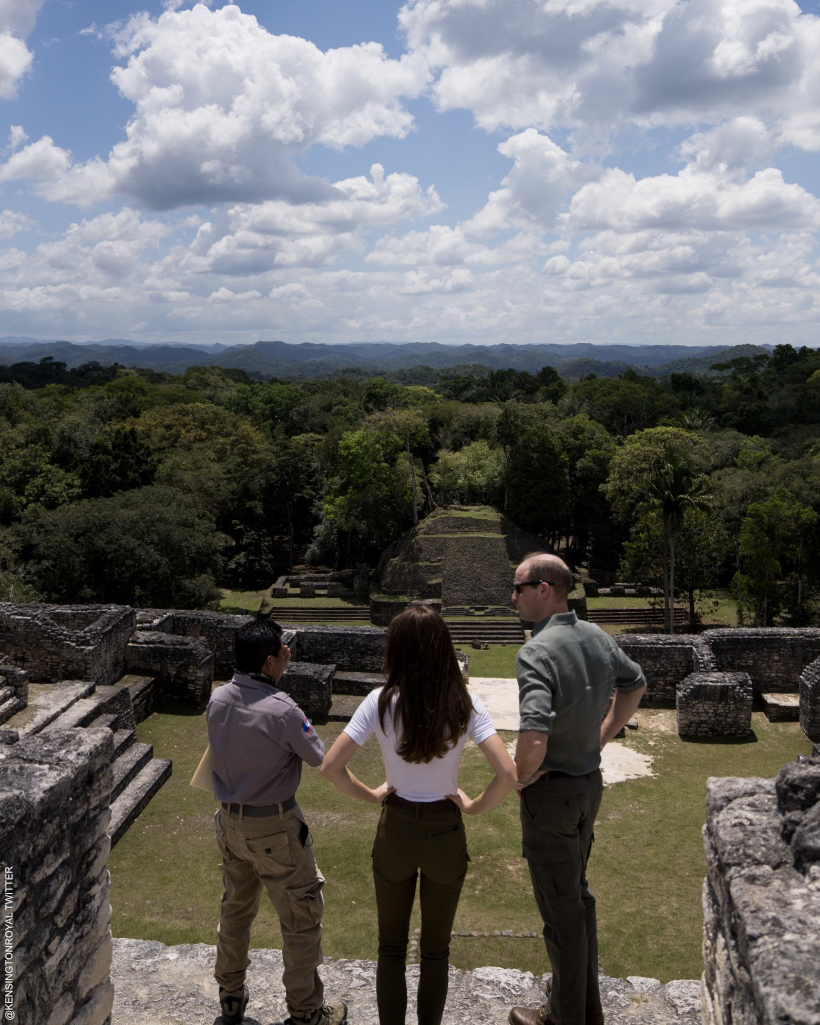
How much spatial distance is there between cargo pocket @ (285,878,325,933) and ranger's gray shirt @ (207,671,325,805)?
446 mm

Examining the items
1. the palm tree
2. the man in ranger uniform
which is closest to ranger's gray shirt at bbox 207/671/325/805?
the man in ranger uniform

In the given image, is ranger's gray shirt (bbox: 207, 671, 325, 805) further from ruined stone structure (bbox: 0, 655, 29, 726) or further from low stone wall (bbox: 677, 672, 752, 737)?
low stone wall (bbox: 677, 672, 752, 737)

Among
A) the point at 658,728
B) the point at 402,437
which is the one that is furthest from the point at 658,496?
the point at 402,437

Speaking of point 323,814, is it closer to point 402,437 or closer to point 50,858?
point 50,858

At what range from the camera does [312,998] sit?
137 inches

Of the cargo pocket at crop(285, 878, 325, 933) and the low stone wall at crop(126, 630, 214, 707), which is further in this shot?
the low stone wall at crop(126, 630, 214, 707)

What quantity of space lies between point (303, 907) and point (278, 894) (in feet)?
0.45

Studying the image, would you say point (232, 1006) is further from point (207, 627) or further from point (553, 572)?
point (207, 627)

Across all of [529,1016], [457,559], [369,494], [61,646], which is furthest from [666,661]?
[369,494]

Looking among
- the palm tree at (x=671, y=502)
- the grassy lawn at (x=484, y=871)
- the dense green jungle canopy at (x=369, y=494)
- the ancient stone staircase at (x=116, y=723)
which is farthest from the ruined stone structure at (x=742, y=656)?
the ancient stone staircase at (x=116, y=723)

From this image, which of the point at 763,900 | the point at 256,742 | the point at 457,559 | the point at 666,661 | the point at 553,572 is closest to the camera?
the point at 763,900

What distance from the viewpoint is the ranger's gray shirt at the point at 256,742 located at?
3.41 metres

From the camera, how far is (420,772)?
9.76 ft

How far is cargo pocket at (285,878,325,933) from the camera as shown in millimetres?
3467
